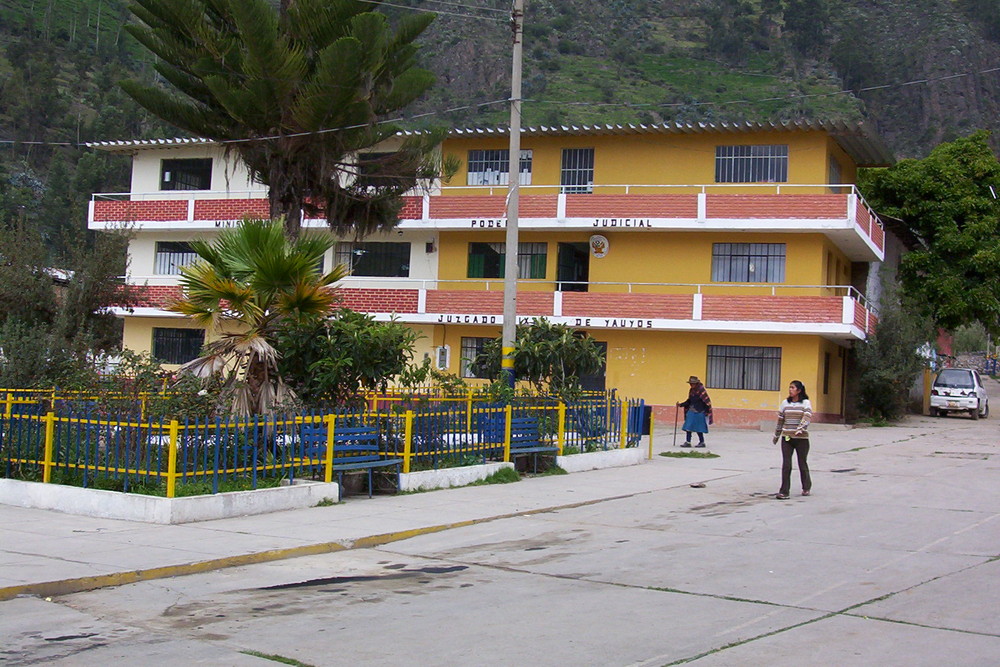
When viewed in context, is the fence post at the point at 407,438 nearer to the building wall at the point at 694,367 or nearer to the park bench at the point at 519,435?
the park bench at the point at 519,435

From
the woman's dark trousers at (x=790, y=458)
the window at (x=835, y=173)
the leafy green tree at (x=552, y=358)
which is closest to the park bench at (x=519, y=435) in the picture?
the leafy green tree at (x=552, y=358)

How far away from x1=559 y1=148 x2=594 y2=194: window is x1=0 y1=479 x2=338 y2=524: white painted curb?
2310cm

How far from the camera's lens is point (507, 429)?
18141mm

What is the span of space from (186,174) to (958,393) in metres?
28.1

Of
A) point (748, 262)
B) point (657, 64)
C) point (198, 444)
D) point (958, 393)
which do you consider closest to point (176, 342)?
point (748, 262)

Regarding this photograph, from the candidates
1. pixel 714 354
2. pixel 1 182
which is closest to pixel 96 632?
pixel 714 354

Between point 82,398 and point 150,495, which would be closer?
point 150,495

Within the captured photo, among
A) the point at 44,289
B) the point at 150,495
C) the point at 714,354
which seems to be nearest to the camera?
the point at 150,495

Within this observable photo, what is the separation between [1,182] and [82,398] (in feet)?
195

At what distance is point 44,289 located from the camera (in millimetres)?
21844

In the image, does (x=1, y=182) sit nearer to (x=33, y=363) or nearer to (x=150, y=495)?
(x=33, y=363)

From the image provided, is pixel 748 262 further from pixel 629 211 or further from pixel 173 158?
pixel 173 158

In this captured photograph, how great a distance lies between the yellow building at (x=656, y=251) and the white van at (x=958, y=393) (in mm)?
3602

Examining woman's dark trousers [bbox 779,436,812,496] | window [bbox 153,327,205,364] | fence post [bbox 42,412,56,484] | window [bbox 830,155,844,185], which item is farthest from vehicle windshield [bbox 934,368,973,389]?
fence post [bbox 42,412,56,484]
